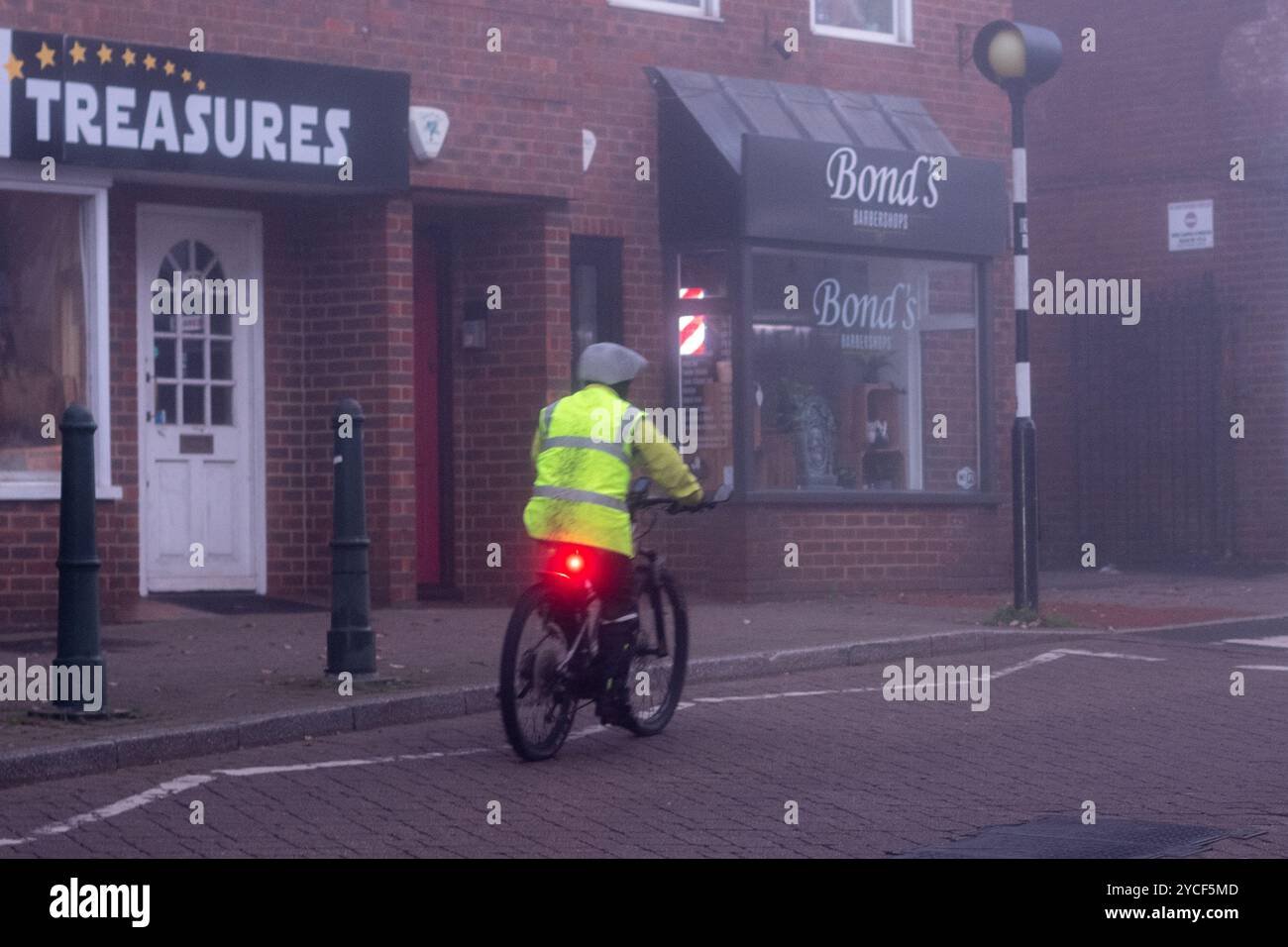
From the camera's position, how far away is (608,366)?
905cm

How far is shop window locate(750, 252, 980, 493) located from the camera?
16094mm

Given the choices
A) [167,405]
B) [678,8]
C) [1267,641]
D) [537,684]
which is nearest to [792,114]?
[678,8]

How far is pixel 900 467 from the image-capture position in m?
17.0

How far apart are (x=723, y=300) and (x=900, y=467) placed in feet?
7.37

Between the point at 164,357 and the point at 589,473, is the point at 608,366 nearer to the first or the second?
the point at 589,473

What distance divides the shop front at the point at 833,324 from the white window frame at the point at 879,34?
56cm

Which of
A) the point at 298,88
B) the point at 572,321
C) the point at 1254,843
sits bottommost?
the point at 1254,843

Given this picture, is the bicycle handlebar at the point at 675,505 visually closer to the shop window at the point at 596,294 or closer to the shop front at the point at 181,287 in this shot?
the shop front at the point at 181,287

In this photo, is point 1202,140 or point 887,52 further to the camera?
point 1202,140

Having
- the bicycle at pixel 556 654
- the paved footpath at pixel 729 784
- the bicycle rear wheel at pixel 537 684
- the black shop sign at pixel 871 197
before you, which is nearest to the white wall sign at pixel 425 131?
the black shop sign at pixel 871 197

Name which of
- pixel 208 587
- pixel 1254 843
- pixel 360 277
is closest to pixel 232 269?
pixel 360 277

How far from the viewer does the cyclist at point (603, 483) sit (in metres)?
8.85
